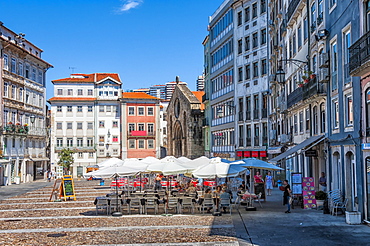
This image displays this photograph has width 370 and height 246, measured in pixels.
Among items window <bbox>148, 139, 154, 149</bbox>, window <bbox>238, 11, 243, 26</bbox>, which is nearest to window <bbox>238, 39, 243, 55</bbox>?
window <bbox>238, 11, 243, 26</bbox>

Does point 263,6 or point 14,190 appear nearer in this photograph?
point 14,190

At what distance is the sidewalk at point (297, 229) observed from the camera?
14580mm

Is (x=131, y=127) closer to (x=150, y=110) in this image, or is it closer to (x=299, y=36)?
(x=150, y=110)

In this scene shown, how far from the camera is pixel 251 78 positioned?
A: 4638 centimetres

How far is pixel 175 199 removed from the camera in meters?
21.9

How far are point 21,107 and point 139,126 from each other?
25.4 m

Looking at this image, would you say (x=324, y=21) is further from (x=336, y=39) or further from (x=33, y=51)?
(x=33, y=51)

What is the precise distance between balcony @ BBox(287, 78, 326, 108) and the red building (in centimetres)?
4711

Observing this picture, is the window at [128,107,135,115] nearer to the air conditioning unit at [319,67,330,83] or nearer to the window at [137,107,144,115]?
the window at [137,107,144,115]

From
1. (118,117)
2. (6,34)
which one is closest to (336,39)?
(6,34)

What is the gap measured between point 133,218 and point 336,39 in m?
11.6

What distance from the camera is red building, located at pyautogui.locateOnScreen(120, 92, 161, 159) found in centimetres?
7550

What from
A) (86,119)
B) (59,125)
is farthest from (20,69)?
(86,119)

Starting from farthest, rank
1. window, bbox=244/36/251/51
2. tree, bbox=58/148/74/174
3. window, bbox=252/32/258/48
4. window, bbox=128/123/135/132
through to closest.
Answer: window, bbox=128/123/135/132
tree, bbox=58/148/74/174
window, bbox=244/36/251/51
window, bbox=252/32/258/48
